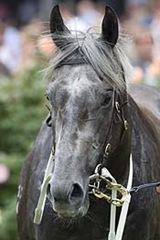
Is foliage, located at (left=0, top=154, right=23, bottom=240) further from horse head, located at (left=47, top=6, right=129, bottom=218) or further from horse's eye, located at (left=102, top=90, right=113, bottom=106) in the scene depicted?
horse's eye, located at (left=102, top=90, right=113, bottom=106)

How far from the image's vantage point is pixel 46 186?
18.4 ft

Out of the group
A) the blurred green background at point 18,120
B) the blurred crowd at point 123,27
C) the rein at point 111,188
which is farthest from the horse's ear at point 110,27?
the blurred green background at point 18,120

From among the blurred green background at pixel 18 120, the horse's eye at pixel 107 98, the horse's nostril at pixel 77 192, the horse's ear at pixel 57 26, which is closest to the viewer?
the horse's nostril at pixel 77 192

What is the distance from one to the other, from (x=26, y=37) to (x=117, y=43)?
8502 mm

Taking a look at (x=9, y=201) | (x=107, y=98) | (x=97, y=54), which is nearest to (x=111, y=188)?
(x=107, y=98)

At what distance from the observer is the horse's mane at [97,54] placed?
5.32m

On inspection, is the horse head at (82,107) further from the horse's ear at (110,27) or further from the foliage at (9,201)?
the foliage at (9,201)

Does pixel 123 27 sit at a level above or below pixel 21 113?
above

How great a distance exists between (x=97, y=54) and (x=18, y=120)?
453 centimetres

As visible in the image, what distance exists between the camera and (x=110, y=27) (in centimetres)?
545

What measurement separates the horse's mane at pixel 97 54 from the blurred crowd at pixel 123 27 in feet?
9.02

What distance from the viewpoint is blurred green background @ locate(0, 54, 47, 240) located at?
9.17 m

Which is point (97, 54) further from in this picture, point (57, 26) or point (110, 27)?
point (57, 26)

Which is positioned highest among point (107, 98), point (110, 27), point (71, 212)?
point (110, 27)
